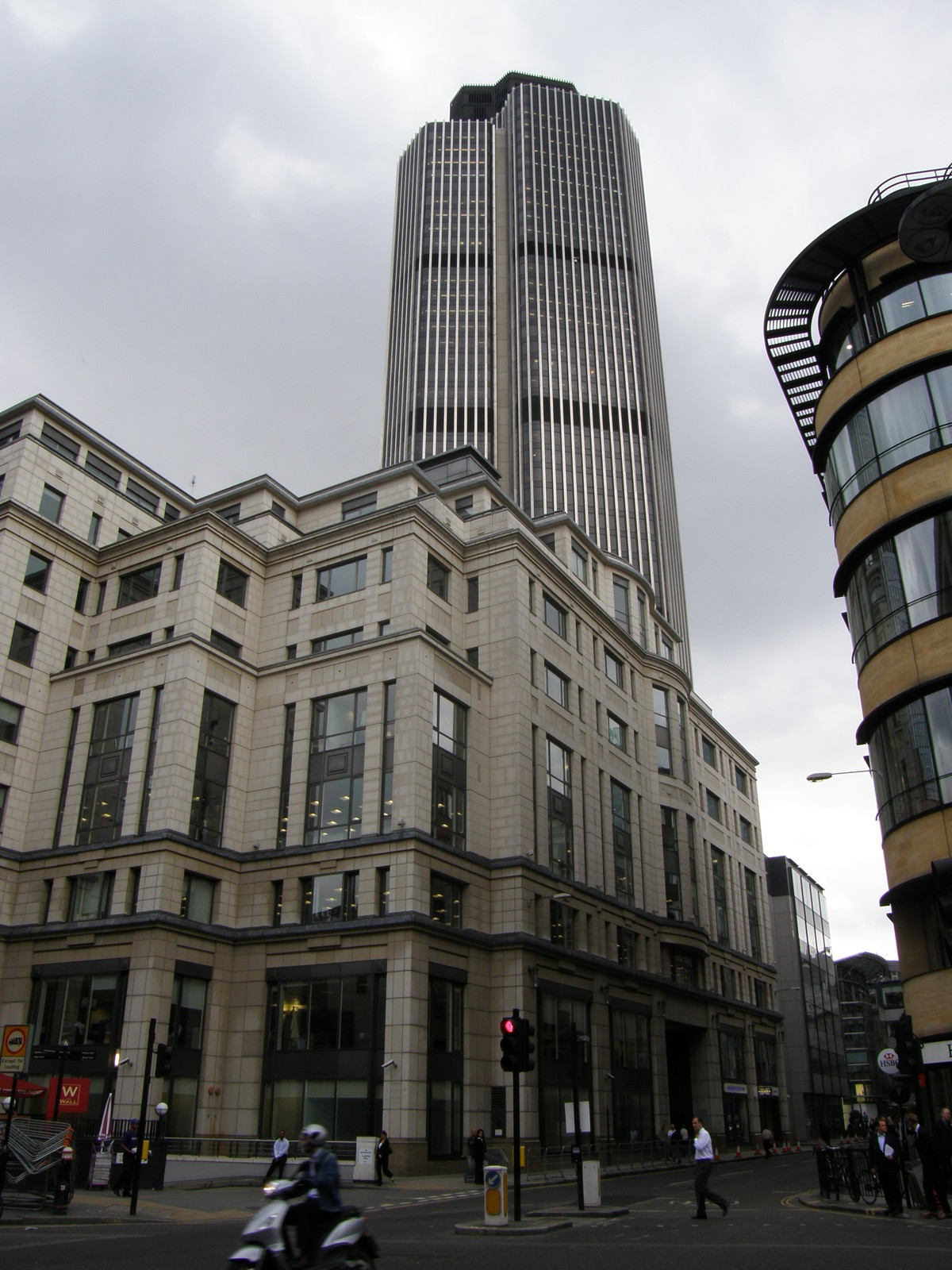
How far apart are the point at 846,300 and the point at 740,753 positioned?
58376 millimetres

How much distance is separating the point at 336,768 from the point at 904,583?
26556 millimetres

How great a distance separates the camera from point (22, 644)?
5106 centimetres

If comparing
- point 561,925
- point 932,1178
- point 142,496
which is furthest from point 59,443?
point 932,1178

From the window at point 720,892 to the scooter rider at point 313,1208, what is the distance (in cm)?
6744

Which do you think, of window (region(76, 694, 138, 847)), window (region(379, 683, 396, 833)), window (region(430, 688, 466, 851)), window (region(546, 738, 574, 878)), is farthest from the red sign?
window (region(546, 738, 574, 878))

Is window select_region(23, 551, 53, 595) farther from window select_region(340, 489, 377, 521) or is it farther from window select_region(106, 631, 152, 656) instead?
window select_region(340, 489, 377, 521)

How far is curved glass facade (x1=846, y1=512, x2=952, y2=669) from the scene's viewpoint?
2945 centimetres

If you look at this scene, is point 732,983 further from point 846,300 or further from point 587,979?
point 846,300

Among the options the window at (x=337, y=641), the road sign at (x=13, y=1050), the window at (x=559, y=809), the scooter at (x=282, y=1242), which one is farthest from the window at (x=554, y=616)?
the scooter at (x=282, y=1242)

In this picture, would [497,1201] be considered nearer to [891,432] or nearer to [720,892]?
[891,432]

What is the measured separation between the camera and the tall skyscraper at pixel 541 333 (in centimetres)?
16500

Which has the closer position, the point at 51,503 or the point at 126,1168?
the point at 126,1168

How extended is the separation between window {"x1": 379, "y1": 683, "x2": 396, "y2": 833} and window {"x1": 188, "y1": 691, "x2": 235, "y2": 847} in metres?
8.43

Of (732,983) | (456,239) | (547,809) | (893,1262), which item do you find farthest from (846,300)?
(456,239)
